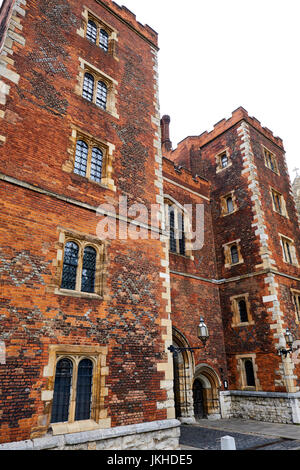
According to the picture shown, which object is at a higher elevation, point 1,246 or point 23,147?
point 23,147

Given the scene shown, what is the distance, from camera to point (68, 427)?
673 cm

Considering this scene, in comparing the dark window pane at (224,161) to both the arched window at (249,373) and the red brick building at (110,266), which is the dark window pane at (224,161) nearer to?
the red brick building at (110,266)

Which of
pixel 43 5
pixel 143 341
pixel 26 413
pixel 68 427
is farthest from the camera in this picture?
pixel 43 5

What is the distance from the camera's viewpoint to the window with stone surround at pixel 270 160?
18.8 m

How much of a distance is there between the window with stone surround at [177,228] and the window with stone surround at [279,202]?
→ 552 cm

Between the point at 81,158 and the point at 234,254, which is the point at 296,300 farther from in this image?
the point at 81,158

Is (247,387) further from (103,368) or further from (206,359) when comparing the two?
(103,368)

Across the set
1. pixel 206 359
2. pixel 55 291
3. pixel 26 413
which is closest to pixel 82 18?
pixel 55 291

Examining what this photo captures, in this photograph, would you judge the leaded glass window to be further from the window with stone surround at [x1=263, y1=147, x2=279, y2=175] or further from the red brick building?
the window with stone surround at [x1=263, y1=147, x2=279, y2=175]

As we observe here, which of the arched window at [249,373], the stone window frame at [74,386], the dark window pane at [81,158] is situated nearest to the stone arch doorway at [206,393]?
the arched window at [249,373]

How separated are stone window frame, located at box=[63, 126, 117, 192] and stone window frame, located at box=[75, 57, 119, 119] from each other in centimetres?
136

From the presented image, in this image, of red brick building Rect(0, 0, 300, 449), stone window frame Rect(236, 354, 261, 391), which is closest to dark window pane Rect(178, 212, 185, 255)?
red brick building Rect(0, 0, 300, 449)

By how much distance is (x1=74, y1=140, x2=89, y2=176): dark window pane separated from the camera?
368 inches

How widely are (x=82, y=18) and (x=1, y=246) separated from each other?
30.9ft
